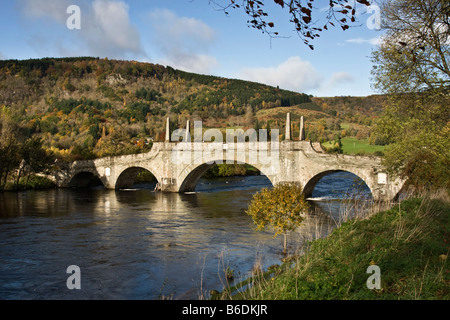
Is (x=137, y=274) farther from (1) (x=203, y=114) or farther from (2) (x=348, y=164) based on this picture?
(1) (x=203, y=114)

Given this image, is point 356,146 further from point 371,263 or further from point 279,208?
point 371,263

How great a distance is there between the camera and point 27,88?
120125 millimetres

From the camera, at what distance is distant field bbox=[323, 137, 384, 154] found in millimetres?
57847

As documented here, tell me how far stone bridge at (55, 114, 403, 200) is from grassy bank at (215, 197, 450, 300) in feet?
46.1

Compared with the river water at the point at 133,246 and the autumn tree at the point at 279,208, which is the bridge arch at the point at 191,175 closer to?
the river water at the point at 133,246

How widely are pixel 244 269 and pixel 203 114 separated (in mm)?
93095

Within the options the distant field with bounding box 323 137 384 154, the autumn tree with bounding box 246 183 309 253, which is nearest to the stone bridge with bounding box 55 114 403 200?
the autumn tree with bounding box 246 183 309 253

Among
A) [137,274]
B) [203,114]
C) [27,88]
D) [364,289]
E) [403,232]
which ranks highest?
[27,88]

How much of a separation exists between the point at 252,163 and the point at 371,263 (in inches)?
1011

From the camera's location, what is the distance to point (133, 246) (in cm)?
1691

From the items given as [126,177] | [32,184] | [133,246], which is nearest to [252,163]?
[126,177]

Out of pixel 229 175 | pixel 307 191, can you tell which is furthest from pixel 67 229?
pixel 229 175

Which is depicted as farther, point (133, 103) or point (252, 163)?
point (133, 103)

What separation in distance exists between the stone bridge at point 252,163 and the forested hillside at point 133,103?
2387 centimetres
